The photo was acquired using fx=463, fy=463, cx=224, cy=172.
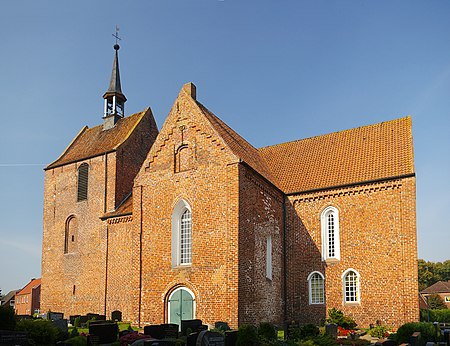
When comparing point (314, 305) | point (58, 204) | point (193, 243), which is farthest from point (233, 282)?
point (58, 204)

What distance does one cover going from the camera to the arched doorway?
21.2 meters

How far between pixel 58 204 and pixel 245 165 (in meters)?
17.5

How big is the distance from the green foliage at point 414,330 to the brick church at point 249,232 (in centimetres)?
363

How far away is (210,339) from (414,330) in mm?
8521

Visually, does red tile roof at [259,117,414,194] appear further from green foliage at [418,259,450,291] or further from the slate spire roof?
green foliage at [418,259,450,291]

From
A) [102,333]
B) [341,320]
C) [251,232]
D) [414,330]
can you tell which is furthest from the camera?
Answer: [341,320]

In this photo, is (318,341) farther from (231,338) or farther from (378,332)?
(378,332)

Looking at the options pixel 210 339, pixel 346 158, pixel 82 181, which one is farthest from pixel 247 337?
pixel 82 181

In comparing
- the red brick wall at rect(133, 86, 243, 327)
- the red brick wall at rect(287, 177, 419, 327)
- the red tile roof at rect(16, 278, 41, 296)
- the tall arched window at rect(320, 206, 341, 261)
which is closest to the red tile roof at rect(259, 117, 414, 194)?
the red brick wall at rect(287, 177, 419, 327)

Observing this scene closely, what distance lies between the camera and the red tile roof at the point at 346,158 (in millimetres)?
25016

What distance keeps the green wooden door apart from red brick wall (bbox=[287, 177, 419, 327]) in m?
6.52

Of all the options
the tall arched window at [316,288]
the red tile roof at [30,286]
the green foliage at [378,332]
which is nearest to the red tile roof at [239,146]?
the tall arched window at [316,288]

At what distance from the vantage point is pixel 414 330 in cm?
1712

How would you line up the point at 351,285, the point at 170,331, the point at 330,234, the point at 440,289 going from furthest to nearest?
the point at 440,289
the point at 330,234
the point at 351,285
the point at 170,331
